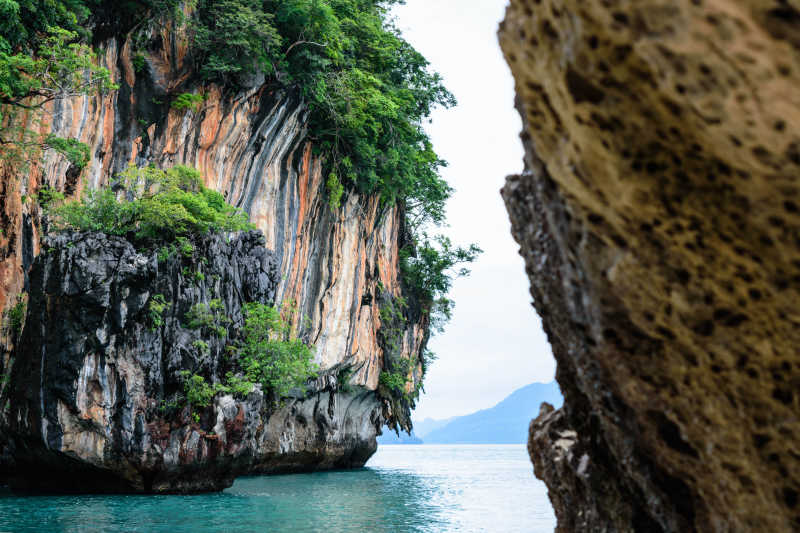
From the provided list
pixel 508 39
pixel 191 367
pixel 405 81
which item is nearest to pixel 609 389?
pixel 508 39

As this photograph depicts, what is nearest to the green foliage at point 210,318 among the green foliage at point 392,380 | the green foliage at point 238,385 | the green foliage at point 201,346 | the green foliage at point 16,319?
the green foliage at point 201,346

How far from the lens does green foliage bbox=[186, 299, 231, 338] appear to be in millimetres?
15516

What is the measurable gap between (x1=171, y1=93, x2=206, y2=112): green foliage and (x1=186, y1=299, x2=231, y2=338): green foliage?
6624mm

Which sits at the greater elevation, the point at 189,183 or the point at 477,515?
the point at 189,183

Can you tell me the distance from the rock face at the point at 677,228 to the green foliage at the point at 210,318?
13738 millimetres

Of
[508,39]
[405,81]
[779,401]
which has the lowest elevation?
[779,401]

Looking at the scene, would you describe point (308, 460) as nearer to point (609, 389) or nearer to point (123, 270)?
point (123, 270)

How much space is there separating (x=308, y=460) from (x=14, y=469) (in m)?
13.8

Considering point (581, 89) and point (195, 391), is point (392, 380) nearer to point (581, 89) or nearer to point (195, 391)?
point (195, 391)

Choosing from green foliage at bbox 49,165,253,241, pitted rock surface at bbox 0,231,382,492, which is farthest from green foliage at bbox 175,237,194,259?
pitted rock surface at bbox 0,231,382,492

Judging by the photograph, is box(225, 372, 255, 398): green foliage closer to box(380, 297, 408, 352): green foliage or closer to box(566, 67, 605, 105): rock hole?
box(380, 297, 408, 352): green foliage

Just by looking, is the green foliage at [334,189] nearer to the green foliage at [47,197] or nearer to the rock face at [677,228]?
the green foliage at [47,197]

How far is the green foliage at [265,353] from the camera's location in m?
16.9

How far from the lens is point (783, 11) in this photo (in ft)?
5.73
